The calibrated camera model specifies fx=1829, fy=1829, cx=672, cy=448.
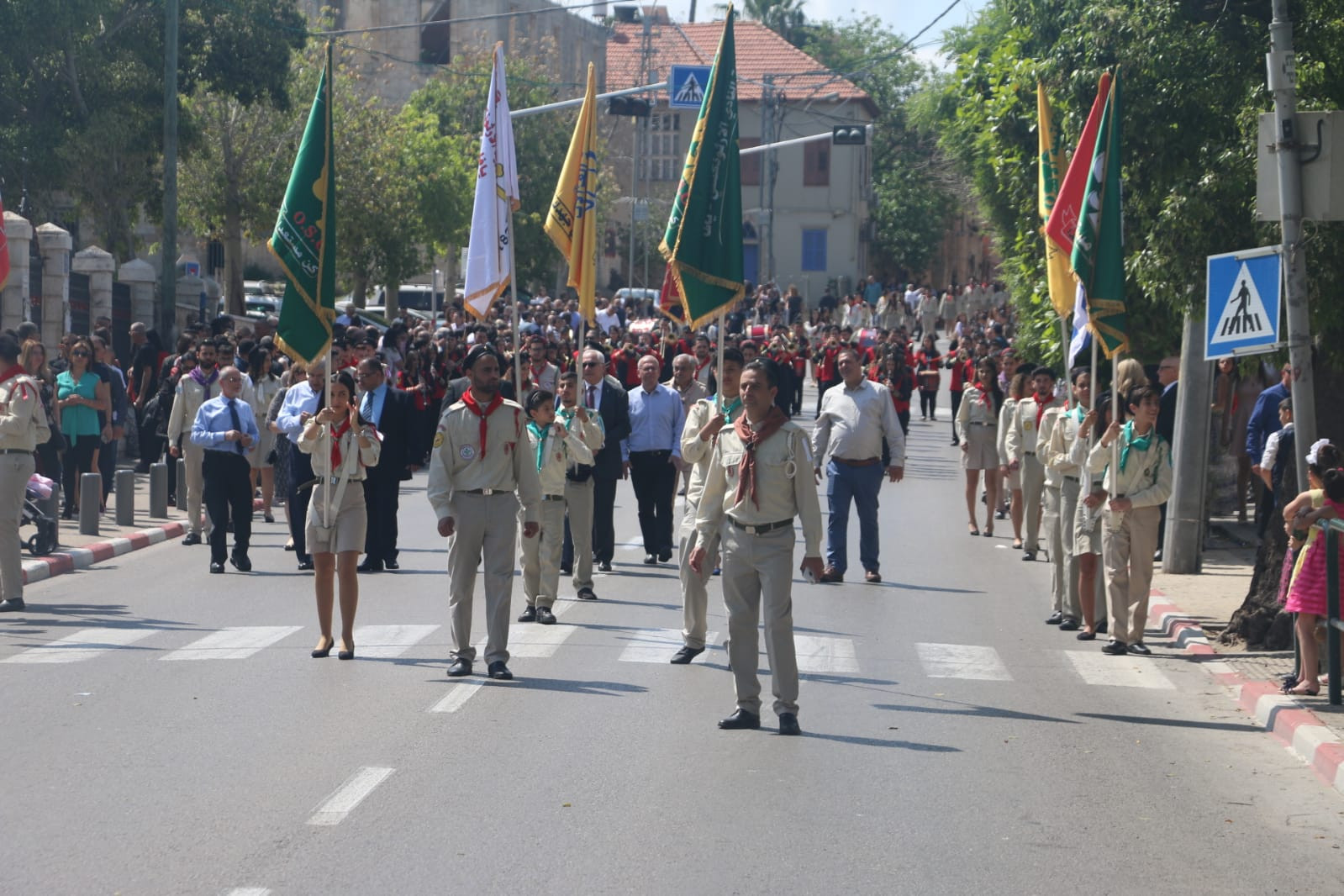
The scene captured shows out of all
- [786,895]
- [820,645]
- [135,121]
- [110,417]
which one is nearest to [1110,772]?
[786,895]

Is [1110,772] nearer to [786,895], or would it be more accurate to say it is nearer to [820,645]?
[786,895]

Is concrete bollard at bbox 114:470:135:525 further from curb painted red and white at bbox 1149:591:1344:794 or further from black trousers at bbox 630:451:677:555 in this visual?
curb painted red and white at bbox 1149:591:1344:794

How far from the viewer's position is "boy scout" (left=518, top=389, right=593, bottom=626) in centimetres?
1366

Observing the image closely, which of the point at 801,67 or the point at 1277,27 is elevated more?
the point at 801,67

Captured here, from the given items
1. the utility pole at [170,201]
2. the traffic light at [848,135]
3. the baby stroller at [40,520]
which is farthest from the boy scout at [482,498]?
the traffic light at [848,135]

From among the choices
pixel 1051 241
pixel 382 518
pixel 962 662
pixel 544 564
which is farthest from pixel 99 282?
pixel 962 662

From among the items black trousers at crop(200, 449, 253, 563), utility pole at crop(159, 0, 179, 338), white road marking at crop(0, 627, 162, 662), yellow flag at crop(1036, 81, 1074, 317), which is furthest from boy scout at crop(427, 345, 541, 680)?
utility pole at crop(159, 0, 179, 338)

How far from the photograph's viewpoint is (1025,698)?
11070mm

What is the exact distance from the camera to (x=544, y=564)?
45.0ft

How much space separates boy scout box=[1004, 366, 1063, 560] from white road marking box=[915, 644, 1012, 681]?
4.42m

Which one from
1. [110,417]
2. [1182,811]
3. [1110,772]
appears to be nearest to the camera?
[1182,811]

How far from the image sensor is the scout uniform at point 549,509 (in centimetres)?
1366

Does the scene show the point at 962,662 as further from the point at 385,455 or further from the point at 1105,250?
the point at 385,455

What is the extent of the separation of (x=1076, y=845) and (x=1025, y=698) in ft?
11.9
